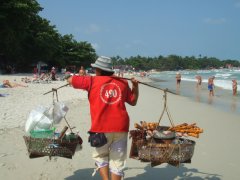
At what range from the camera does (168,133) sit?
14.4 ft

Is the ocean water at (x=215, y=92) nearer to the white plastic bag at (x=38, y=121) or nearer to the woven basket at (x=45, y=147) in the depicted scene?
the white plastic bag at (x=38, y=121)

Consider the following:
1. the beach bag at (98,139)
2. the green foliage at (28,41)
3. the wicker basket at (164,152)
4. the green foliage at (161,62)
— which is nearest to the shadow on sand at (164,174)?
the wicker basket at (164,152)

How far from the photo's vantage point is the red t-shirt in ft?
12.5

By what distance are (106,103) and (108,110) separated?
0.25ft

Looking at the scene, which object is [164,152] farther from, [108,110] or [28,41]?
[28,41]

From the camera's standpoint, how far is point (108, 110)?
3809mm

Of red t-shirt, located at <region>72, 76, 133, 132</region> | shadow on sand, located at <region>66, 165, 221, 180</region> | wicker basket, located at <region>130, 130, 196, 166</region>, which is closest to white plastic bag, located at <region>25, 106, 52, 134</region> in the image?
shadow on sand, located at <region>66, 165, 221, 180</region>

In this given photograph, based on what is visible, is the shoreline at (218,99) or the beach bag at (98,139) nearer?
the beach bag at (98,139)

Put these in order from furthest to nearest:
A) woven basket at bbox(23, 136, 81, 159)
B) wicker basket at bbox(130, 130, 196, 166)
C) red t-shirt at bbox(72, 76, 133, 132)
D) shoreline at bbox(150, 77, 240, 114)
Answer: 1. shoreline at bbox(150, 77, 240, 114)
2. woven basket at bbox(23, 136, 81, 159)
3. wicker basket at bbox(130, 130, 196, 166)
4. red t-shirt at bbox(72, 76, 133, 132)

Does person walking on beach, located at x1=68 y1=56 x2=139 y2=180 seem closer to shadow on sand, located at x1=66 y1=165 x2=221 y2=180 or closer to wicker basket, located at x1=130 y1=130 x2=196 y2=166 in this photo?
wicker basket, located at x1=130 y1=130 x2=196 y2=166

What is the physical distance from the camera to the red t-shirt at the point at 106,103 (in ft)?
12.5

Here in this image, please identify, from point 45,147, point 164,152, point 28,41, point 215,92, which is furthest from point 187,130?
point 28,41

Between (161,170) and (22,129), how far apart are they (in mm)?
3745

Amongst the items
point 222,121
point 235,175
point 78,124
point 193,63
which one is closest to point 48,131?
point 235,175
